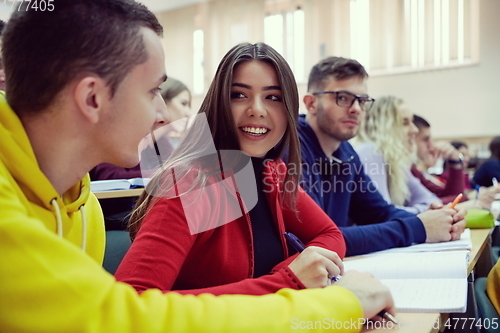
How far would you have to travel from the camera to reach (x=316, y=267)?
29.9 inches

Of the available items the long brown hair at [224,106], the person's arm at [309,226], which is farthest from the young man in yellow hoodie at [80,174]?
the person's arm at [309,226]

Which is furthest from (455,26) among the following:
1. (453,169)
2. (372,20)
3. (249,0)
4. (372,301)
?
(372,301)

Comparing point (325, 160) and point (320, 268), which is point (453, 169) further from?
point (320, 268)

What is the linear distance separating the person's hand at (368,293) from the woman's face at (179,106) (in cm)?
209

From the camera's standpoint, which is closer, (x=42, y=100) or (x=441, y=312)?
(x=42, y=100)

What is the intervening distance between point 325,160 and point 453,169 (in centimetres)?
138

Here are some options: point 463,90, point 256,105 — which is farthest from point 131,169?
point 463,90

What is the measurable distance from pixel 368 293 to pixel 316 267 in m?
0.14

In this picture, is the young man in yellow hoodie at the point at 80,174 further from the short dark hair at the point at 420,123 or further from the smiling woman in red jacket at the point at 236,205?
the short dark hair at the point at 420,123

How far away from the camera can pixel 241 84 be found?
3.42ft

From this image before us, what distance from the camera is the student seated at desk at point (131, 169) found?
1447 mm

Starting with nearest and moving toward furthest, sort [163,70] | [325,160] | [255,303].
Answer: [255,303]
[163,70]
[325,160]

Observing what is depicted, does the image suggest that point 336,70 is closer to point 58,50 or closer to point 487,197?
point 487,197

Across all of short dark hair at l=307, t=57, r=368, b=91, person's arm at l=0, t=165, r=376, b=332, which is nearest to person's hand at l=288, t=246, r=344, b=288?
person's arm at l=0, t=165, r=376, b=332
